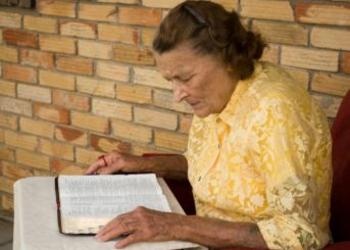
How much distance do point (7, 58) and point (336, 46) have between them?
Answer: 1.66m

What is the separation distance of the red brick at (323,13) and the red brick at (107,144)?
101cm

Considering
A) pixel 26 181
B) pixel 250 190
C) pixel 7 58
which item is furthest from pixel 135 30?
pixel 250 190

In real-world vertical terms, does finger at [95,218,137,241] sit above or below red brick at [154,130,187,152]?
above

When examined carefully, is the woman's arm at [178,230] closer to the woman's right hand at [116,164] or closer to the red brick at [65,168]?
the woman's right hand at [116,164]

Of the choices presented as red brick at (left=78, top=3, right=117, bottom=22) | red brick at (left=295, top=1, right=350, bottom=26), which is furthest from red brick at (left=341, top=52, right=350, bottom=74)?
red brick at (left=78, top=3, right=117, bottom=22)

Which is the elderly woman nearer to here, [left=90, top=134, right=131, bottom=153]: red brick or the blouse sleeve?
the blouse sleeve

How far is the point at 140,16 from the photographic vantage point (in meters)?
2.46

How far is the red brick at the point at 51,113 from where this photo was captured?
2.86 m

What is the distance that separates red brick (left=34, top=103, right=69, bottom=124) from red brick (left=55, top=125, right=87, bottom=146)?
4 cm

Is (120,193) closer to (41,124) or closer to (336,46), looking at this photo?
(336,46)

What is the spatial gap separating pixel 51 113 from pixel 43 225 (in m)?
1.56

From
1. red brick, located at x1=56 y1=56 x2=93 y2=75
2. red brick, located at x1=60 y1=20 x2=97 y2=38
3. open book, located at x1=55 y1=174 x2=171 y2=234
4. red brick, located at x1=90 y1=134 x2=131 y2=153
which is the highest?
red brick, located at x1=60 y1=20 x2=97 y2=38

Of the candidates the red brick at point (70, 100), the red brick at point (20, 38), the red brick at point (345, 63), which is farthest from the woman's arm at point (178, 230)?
the red brick at point (20, 38)

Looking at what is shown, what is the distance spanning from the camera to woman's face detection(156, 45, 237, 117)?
4.86 feet
